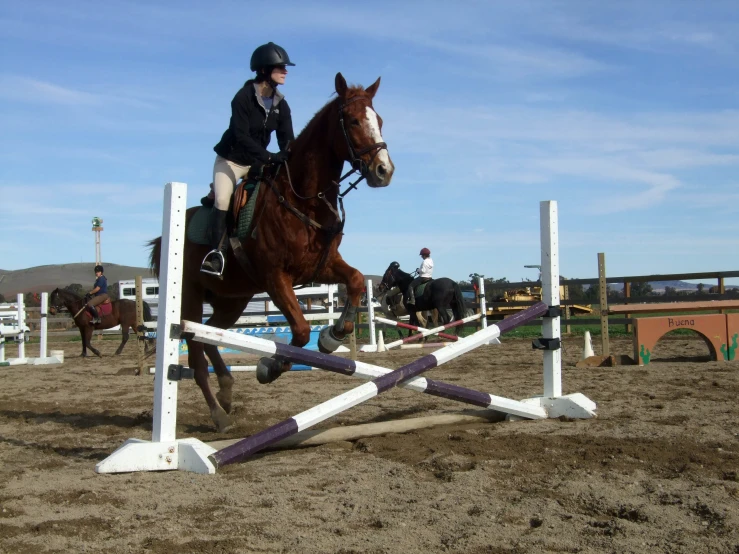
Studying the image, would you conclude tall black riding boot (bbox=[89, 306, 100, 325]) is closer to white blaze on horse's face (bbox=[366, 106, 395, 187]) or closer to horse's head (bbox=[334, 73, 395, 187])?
horse's head (bbox=[334, 73, 395, 187])

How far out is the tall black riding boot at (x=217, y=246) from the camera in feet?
16.0

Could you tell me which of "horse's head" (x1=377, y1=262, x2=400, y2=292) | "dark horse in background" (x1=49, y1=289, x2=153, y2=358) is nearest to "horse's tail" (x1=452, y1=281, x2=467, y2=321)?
"horse's head" (x1=377, y1=262, x2=400, y2=292)

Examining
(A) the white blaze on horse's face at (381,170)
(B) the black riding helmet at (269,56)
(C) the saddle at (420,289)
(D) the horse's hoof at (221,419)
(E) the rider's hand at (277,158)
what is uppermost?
(B) the black riding helmet at (269,56)

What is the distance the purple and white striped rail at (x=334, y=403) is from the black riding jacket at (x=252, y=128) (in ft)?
5.49

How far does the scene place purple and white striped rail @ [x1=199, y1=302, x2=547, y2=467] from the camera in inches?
145

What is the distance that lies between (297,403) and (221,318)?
1117 mm

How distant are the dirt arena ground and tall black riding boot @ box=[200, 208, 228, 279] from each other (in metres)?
1.22

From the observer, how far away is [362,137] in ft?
15.0

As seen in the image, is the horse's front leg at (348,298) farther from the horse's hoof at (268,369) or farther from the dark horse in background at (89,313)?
the dark horse in background at (89,313)

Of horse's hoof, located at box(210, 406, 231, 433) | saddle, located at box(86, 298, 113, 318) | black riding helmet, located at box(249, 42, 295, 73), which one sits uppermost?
black riding helmet, located at box(249, 42, 295, 73)

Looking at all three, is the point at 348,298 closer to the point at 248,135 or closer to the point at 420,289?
the point at 248,135

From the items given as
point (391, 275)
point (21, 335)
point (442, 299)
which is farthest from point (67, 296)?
point (442, 299)

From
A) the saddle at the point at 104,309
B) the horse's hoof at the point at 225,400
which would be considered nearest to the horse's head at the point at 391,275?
the saddle at the point at 104,309

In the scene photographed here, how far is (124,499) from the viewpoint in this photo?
3178mm
